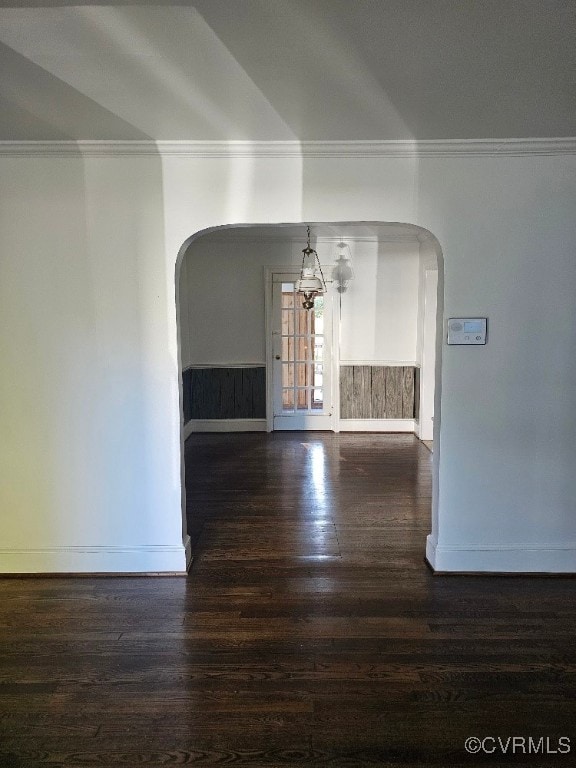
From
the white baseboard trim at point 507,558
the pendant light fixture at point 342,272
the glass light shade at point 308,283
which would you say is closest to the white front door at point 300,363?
the pendant light fixture at point 342,272

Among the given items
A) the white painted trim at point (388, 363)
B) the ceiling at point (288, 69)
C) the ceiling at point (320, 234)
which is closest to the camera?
the ceiling at point (288, 69)

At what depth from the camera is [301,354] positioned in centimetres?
666

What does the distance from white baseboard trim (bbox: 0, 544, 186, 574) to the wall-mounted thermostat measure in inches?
77.9

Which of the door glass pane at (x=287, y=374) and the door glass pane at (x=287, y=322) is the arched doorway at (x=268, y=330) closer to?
the door glass pane at (x=287, y=374)

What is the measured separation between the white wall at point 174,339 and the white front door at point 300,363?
Answer: 12.2 ft

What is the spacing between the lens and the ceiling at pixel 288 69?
1.60 metres

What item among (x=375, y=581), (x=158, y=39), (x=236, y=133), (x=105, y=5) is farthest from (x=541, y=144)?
(x=375, y=581)

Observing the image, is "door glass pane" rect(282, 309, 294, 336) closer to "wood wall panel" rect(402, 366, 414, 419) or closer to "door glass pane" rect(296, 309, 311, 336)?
"door glass pane" rect(296, 309, 311, 336)

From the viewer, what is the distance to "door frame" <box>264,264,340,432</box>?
21.2 feet

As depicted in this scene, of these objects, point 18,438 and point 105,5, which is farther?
point 18,438

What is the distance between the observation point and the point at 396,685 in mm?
2123

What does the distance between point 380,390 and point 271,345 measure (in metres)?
1.49

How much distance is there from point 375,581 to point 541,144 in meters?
2.51

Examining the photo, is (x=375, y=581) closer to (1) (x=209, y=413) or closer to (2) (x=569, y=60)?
(2) (x=569, y=60)
